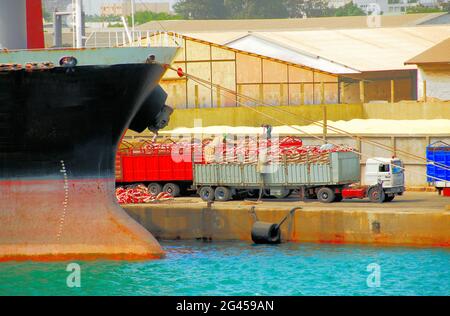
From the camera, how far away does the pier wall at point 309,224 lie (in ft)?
133

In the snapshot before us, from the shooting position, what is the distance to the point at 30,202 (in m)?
38.2

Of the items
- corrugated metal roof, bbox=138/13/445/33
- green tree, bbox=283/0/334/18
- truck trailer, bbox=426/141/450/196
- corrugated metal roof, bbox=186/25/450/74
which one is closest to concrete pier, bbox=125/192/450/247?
truck trailer, bbox=426/141/450/196

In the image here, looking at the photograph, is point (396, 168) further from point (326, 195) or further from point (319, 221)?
point (319, 221)

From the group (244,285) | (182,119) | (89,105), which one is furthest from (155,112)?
(182,119)

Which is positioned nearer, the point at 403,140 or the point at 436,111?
the point at 403,140

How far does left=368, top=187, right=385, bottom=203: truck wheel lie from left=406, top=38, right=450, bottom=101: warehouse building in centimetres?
2992

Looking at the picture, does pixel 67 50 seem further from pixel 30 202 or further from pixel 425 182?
pixel 425 182

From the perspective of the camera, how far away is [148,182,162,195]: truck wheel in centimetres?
5012

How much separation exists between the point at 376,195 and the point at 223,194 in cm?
653

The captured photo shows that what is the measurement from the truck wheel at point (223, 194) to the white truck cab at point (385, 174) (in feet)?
19.5

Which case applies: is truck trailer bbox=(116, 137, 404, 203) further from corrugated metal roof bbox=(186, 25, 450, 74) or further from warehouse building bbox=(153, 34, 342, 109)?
corrugated metal roof bbox=(186, 25, 450, 74)
